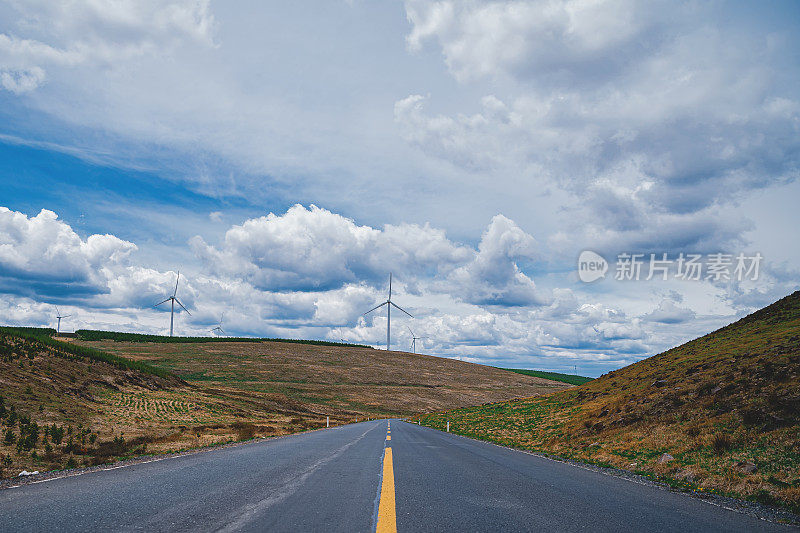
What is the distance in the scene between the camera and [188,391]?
2562 inches

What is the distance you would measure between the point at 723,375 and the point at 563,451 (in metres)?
10.0

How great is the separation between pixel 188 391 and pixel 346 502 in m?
66.1

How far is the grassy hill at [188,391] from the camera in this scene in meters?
20.6

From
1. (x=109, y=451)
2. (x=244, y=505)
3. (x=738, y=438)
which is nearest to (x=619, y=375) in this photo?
(x=738, y=438)

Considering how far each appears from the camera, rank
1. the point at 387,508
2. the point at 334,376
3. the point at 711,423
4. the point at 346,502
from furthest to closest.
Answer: the point at 334,376
the point at 711,423
the point at 346,502
the point at 387,508

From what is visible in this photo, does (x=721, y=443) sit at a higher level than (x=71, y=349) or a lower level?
lower

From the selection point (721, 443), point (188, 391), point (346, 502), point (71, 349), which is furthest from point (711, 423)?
point (188, 391)

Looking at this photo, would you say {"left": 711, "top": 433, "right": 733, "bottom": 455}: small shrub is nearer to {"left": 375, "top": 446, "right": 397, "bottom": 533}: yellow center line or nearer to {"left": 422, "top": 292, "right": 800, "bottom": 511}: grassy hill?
{"left": 422, "top": 292, "right": 800, "bottom": 511}: grassy hill

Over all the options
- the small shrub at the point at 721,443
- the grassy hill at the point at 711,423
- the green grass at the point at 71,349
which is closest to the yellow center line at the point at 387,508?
the grassy hill at the point at 711,423

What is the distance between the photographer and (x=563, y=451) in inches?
944

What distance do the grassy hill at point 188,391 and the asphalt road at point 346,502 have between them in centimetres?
589

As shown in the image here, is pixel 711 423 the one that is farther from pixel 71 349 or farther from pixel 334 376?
pixel 334 376

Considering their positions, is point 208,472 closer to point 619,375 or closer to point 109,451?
point 109,451

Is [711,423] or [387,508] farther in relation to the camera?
[711,423]
